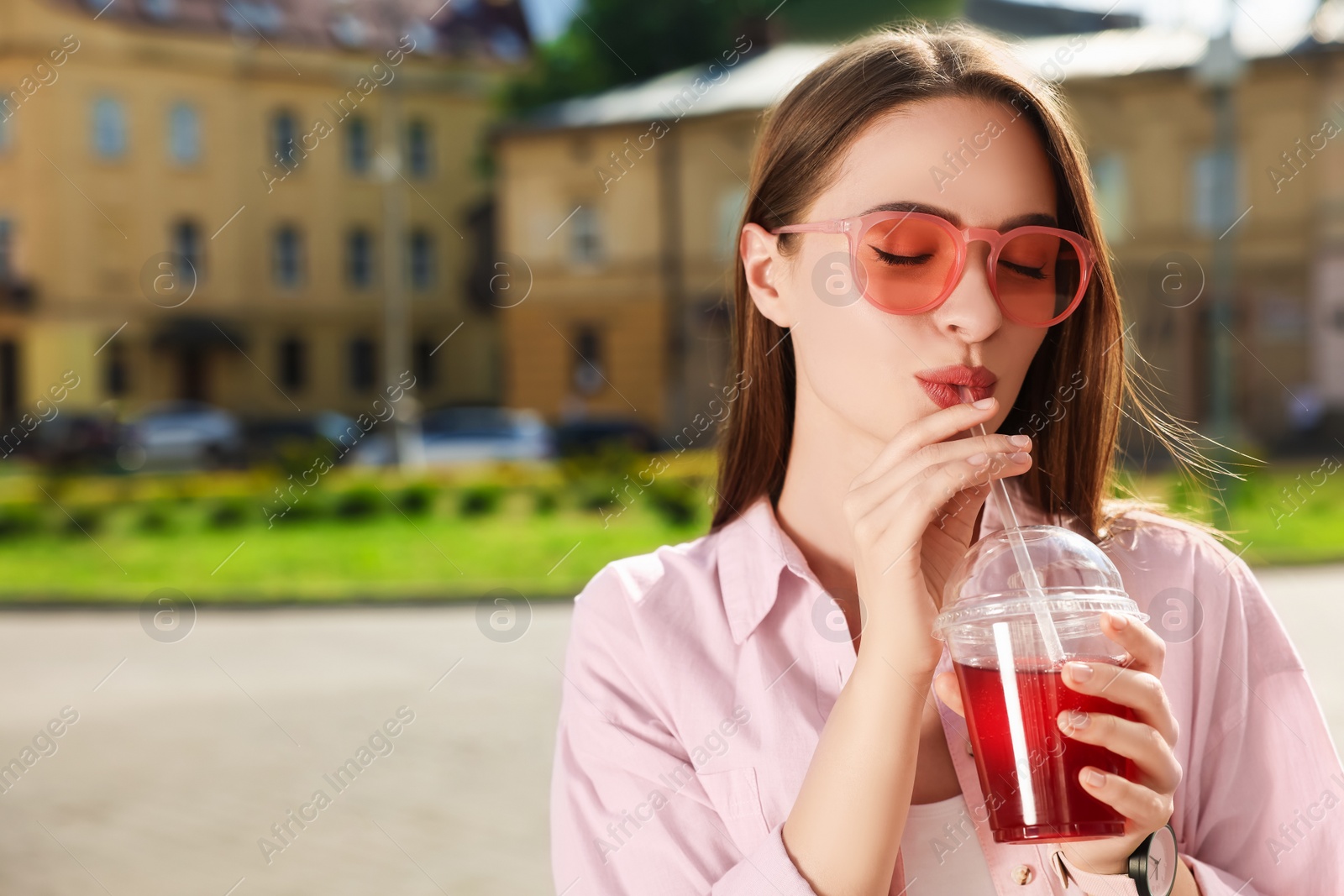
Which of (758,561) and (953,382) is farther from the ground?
(953,382)

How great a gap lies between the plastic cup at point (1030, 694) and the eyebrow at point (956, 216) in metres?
0.41

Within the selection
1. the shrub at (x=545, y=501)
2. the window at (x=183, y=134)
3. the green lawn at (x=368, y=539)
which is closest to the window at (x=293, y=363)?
the window at (x=183, y=134)

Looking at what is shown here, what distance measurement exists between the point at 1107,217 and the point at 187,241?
28.1m

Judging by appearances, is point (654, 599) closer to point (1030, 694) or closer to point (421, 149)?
point (1030, 694)

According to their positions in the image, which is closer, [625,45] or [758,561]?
[758,561]

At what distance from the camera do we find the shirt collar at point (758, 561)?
1.82m

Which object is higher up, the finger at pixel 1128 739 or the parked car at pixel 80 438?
the parked car at pixel 80 438

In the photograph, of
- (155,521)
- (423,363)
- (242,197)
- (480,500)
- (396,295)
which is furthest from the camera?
(423,363)

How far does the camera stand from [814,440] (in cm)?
193

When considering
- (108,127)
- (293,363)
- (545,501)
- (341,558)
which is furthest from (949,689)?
(293,363)

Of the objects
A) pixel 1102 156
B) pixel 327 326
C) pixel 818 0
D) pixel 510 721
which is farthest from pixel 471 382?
pixel 818 0

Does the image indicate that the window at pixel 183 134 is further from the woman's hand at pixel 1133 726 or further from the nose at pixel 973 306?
the woman's hand at pixel 1133 726

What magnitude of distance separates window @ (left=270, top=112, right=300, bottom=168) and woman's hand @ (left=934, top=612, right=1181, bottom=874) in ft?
143

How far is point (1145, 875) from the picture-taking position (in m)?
1.51
